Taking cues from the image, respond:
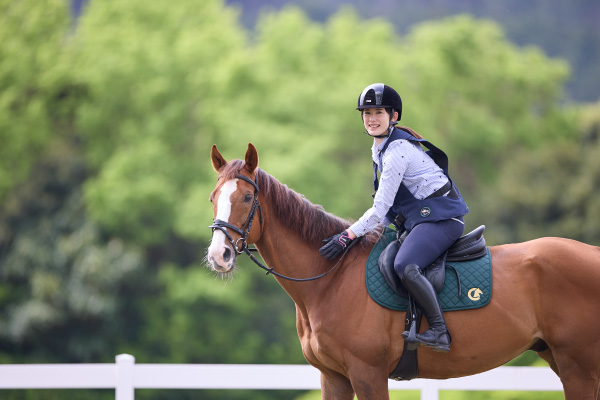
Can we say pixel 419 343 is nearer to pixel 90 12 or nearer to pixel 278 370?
pixel 278 370

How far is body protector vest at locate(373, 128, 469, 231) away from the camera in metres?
4.59

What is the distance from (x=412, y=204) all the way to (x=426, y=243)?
331 millimetres

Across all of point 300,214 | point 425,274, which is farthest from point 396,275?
point 300,214

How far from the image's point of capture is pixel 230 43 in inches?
973

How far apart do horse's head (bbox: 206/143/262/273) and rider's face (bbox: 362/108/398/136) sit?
0.84 meters

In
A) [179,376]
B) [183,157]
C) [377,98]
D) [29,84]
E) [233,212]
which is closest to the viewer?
[233,212]

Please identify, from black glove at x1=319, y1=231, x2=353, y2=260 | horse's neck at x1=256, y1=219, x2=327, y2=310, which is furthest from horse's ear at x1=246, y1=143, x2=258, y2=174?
black glove at x1=319, y1=231, x2=353, y2=260

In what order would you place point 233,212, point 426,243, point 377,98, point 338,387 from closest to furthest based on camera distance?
1. point 233,212
2. point 426,243
3. point 377,98
4. point 338,387

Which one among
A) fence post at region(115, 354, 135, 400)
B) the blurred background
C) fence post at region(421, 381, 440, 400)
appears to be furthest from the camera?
the blurred background

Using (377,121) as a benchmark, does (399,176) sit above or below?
below

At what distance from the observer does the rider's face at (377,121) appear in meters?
4.66

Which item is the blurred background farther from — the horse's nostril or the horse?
the horse's nostril

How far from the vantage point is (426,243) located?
176 inches

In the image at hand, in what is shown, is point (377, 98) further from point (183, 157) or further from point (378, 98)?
point (183, 157)
